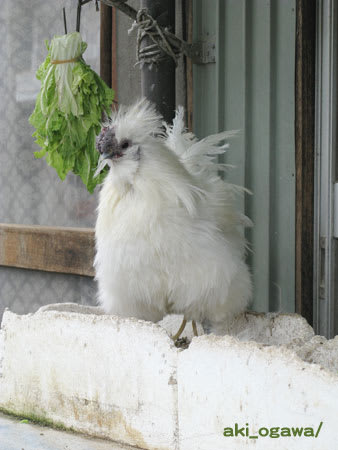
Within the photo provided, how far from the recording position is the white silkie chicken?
83.9 inches

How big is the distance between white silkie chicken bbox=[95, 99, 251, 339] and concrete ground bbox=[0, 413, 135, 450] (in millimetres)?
510

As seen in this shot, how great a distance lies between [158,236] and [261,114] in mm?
Result: 1125

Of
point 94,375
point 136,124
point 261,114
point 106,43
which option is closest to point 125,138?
point 136,124

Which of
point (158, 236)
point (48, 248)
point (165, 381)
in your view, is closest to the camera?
point (165, 381)

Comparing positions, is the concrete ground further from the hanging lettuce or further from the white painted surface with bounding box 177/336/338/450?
the hanging lettuce

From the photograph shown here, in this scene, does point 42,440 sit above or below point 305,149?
below

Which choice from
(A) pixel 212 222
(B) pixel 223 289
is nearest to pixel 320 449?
(B) pixel 223 289

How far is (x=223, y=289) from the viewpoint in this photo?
7.27 ft

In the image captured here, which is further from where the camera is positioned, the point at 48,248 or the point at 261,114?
the point at 48,248

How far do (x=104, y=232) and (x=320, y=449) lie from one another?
1.09m

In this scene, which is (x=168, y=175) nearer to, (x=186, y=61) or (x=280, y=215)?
(x=280, y=215)

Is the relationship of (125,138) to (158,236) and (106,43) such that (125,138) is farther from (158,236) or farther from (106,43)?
(106,43)

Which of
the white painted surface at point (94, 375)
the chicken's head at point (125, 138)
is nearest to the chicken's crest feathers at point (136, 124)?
the chicken's head at point (125, 138)

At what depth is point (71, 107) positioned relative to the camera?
8.51 ft
